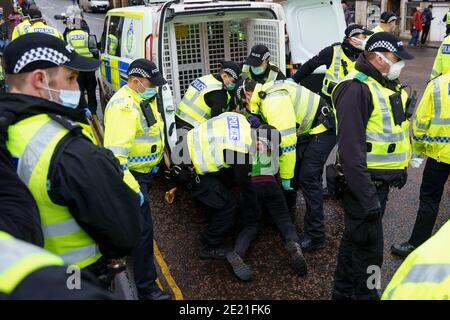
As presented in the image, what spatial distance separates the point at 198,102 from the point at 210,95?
0.49 feet

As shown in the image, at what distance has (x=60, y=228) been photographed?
6.36ft

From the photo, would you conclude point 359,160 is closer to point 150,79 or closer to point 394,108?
point 394,108

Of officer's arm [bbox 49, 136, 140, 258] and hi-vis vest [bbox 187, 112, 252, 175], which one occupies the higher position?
officer's arm [bbox 49, 136, 140, 258]

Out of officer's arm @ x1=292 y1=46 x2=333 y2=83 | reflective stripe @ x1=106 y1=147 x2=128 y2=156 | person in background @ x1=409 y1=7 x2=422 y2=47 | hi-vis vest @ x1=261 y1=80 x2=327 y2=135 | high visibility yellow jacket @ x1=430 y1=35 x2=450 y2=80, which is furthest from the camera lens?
person in background @ x1=409 y1=7 x2=422 y2=47

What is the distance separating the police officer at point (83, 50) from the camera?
7926 millimetres

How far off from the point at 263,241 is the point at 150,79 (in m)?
1.89

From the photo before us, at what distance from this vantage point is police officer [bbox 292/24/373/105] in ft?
16.7

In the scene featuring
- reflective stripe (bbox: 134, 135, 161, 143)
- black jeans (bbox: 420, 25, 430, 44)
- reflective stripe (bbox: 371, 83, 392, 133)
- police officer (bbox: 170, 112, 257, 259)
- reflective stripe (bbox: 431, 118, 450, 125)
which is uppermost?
reflective stripe (bbox: 371, 83, 392, 133)

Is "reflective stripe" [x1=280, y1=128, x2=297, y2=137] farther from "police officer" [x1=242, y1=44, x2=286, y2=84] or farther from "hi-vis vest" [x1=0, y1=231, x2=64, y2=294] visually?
"hi-vis vest" [x1=0, y1=231, x2=64, y2=294]

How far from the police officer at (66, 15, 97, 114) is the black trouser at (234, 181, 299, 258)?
4.64 m

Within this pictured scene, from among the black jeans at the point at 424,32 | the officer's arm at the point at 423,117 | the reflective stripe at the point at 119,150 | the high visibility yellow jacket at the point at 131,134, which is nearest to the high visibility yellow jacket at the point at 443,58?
the officer's arm at the point at 423,117

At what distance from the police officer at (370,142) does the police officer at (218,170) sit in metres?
0.88

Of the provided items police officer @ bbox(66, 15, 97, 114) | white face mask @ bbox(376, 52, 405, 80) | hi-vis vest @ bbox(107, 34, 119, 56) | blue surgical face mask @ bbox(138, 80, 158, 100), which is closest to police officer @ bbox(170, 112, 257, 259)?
blue surgical face mask @ bbox(138, 80, 158, 100)
